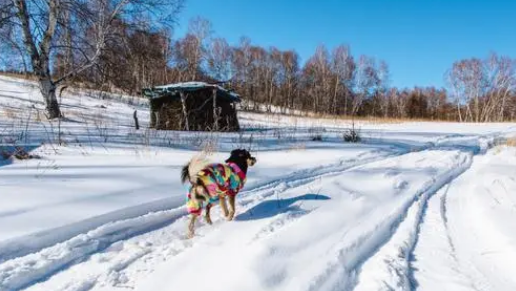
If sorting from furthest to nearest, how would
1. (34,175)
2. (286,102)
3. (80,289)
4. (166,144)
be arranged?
(286,102)
(166,144)
(34,175)
(80,289)

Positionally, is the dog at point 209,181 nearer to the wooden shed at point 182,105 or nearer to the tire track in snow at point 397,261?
the tire track in snow at point 397,261

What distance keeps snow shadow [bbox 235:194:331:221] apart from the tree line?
9.33 meters

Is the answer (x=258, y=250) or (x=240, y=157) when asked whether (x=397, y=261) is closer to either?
(x=258, y=250)

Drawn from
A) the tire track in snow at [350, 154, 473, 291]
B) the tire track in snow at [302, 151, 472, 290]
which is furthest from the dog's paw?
the tire track in snow at [350, 154, 473, 291]

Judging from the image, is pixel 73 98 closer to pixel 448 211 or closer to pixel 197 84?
pixel 197 84

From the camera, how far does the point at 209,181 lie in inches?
109

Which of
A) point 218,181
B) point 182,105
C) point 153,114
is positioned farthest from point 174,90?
point 218,181

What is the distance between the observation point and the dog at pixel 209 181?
2.69m

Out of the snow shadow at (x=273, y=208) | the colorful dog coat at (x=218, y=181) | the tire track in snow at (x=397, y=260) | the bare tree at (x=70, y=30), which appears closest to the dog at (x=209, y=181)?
the colorful dog coat at (x=218, y=181)

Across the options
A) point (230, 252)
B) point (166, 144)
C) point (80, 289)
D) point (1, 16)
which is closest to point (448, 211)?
point (230, 252)

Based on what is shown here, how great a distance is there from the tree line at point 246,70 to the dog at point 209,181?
365 inches

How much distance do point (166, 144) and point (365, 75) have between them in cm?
4604

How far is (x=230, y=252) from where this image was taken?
7.76 ft

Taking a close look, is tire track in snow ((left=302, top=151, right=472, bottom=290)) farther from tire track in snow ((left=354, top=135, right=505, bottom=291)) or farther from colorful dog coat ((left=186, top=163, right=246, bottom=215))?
colorful dog coat ((left=186, top=163, right=246, bottom=215))
